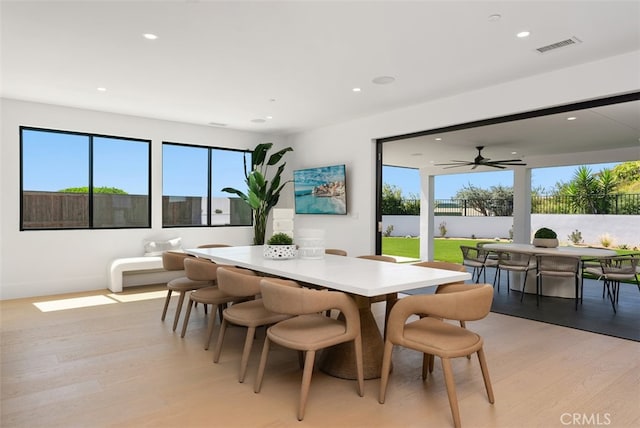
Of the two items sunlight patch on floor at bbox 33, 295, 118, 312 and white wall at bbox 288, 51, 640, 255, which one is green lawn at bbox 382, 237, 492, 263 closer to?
white wall at bbox 288, 51, 640, 255

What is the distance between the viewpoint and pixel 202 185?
24.6ft

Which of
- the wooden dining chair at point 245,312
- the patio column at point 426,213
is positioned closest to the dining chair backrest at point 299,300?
the wooden dining chair at point 245,312

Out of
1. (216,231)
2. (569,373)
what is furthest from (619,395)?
(216,231)

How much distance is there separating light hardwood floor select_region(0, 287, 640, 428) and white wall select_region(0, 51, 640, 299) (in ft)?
6.58

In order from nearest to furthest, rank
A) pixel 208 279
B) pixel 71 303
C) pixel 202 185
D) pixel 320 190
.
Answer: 1. pixel 208 279
2. pixel 71 303
3. pixel 320 190
4. pixel 202 185

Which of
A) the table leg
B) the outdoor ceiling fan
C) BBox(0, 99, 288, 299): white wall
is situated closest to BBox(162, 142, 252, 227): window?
BBox(0, 99, 288, 299): white wall

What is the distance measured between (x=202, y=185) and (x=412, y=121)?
406 centimetres

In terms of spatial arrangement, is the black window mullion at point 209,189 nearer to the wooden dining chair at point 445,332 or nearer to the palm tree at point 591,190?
the wooden dining chair at point 445,332

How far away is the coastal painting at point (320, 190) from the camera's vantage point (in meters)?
6.77

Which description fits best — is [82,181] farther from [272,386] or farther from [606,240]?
[606,240]

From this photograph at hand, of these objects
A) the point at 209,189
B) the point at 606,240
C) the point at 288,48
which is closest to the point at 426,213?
the point at 606,240

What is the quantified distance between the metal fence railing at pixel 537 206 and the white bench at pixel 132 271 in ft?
13.3

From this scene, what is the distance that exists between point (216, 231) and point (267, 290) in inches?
207

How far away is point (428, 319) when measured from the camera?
292cm
